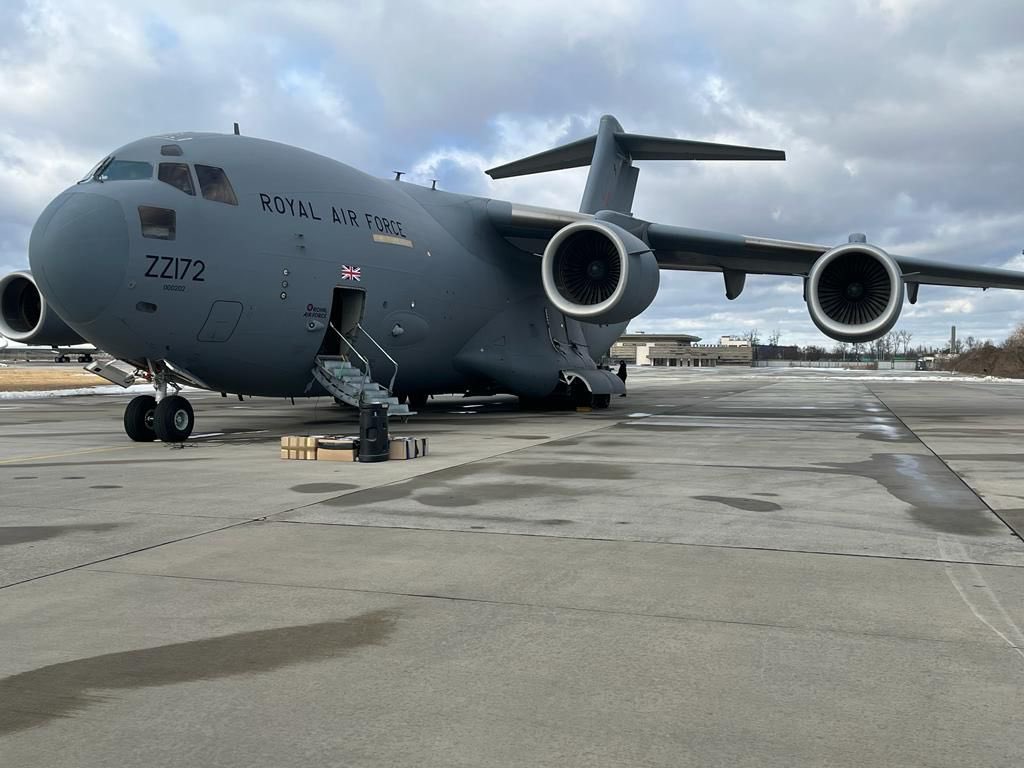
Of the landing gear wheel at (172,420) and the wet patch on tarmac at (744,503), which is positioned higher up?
the landing gear wheel at (172,420)

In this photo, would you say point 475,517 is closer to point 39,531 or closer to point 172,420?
point 39,531

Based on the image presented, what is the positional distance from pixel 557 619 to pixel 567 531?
193 cm

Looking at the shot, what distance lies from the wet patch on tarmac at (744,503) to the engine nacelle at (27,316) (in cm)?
1159

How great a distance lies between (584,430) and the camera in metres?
13.8

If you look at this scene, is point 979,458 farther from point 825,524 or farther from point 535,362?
point 535,362

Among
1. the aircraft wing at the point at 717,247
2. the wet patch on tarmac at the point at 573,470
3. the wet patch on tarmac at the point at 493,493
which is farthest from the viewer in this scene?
the aircraft wing at the point at 717,247

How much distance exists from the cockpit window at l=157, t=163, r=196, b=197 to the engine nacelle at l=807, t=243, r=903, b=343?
10645 mm

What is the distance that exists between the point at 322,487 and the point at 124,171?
5.69 metres

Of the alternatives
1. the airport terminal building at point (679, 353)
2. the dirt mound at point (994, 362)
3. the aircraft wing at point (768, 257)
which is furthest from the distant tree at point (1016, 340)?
the aircraft wing at point (768, 257)

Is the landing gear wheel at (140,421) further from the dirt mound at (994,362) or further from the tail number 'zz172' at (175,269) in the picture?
the dirt mound at (994,362)

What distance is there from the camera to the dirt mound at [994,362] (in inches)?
2536

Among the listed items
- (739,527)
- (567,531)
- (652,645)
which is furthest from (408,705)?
(739,527)

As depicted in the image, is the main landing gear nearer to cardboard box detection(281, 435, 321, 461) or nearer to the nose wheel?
the nose wheel

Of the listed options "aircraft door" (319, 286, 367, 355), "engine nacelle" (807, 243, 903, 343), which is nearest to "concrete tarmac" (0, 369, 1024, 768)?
"aircraft door" (319, 286, 367, 355)
